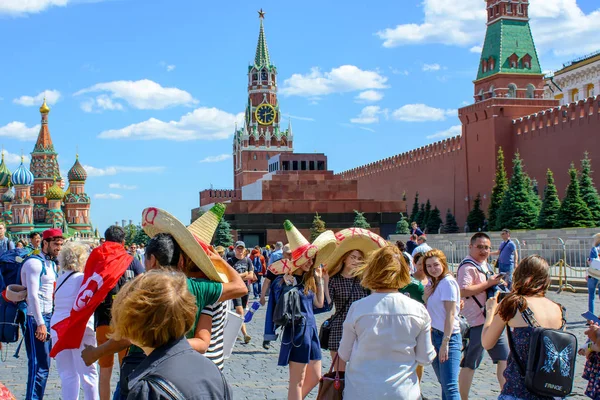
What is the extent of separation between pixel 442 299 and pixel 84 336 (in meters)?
2.14

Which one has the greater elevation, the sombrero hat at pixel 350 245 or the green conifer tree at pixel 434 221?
the green conifer tree at pixel 434 221

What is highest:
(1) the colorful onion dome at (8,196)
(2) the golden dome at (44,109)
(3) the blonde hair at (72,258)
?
(2) the golden dome at (44,109)

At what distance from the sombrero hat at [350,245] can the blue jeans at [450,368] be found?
25.4 inches

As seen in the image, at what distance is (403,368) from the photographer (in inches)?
132

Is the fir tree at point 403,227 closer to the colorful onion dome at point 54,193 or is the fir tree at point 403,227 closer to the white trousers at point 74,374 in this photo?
the white trousers at point 74,374

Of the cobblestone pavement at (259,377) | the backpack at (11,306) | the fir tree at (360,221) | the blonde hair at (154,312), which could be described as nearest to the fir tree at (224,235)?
the fir tree at (360,221)

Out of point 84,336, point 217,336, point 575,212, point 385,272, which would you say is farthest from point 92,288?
point 575,212

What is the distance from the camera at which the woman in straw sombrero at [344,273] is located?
4824mm

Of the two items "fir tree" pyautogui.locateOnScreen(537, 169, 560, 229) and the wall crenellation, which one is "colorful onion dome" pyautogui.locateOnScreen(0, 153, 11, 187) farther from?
"fir tree" pyautogui.locateOnScreen(537, 169, 560, 229)

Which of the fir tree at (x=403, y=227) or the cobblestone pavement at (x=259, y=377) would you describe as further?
the fir tree at (x=403, y=227)

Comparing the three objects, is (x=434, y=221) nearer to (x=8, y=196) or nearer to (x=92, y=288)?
(x=92, y=288)

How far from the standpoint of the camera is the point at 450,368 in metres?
4.75

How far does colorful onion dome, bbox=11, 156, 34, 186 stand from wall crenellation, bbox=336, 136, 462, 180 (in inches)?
1383

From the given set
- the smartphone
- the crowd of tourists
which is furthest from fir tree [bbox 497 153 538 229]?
the smartphone
